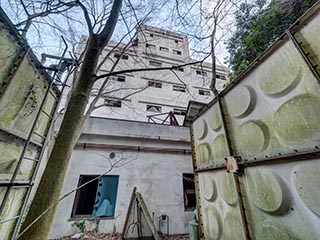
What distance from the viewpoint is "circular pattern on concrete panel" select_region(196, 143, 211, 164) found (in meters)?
2.71

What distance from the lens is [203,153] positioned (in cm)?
286

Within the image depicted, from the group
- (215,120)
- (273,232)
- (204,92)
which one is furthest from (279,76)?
(204,92)

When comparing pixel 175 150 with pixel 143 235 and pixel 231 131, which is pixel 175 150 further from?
pixel 231 131

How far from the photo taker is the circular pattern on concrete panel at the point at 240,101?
1861 mm

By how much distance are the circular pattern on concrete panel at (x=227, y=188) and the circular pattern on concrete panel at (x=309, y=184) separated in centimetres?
79

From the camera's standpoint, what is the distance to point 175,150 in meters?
6.96

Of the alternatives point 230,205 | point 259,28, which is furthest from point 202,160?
point 259,28

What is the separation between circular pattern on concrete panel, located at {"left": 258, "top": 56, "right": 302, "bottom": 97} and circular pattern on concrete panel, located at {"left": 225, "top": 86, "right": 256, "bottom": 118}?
0.56 ft

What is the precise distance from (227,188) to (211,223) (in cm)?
79

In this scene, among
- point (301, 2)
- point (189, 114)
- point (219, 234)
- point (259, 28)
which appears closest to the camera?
point (219, 234)

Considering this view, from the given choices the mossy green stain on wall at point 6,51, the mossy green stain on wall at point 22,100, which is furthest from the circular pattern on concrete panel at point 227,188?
the mossy green stain on wall at point 6,51

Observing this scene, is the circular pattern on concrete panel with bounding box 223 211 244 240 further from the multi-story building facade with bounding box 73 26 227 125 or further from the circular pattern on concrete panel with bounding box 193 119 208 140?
the multi-story building facade with bounding box 73 26 227 125

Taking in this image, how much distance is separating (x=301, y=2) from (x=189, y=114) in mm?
4132

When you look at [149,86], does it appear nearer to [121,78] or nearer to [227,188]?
[121,78]
